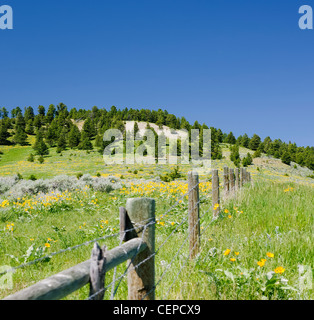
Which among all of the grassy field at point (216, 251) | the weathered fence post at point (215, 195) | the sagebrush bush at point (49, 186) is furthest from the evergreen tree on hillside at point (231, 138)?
the weathered fence post at point (215, 195)

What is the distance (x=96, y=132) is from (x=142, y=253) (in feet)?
289

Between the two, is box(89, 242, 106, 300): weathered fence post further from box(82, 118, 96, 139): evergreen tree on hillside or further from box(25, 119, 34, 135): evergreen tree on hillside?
box(25, 119, 34, 135): evergreen tree on hillside

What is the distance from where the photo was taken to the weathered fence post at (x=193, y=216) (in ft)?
12.1

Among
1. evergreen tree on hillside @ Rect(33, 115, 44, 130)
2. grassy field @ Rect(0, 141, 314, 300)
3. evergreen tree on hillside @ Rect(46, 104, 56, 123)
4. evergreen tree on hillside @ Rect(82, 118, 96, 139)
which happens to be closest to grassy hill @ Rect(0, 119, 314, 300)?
grassy field @ Rect(0, 141, 314, 300)

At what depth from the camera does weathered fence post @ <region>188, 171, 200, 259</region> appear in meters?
3.70

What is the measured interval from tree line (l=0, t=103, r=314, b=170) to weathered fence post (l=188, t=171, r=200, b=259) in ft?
163

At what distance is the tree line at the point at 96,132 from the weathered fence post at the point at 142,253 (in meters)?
51.5

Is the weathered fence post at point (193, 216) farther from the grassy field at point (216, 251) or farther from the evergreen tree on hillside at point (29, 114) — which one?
the evergreen tree on hillside at point (29, 114)

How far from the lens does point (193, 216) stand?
12.6 feet

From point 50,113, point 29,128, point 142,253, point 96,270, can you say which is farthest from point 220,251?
point 50,113

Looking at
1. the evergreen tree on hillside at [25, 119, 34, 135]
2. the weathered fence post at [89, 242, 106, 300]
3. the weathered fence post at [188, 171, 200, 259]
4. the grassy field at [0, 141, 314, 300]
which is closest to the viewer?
the weathered fence post at [89, 242, 106, 300]

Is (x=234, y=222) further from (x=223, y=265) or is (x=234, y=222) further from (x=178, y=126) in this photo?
(x=178, y=126)

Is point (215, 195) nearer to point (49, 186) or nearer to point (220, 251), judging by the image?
point (220, 251)

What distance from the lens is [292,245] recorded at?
350 cm
